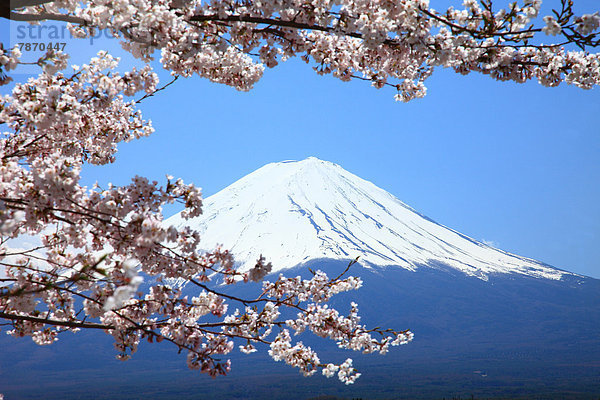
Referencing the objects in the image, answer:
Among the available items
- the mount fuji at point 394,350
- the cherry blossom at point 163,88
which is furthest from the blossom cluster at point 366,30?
the mount fuji at point 394,350

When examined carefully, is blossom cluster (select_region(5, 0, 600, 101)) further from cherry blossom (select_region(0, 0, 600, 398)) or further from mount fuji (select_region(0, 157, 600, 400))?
mount fuji (select_region(0, 157, 600, 400))

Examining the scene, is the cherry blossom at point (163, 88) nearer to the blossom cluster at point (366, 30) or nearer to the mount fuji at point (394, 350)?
the blossom cluster at point (366, 30)

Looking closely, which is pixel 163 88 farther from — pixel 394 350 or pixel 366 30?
pixel 394 350

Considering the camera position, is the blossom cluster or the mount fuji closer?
the blossom cluster

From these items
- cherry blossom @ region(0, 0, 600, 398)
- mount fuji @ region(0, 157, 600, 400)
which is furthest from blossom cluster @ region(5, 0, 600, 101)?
mount fuji @ region(0, 157, 600, 400)

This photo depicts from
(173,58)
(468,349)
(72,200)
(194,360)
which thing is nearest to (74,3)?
(173,58)

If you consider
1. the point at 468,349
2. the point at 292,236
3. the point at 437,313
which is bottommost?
the point at 468,349

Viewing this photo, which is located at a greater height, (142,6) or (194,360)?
(142,6)

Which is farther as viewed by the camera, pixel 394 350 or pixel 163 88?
pixel 394 350

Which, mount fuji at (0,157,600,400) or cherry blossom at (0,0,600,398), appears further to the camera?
mount fuji at (0,157,600,400)

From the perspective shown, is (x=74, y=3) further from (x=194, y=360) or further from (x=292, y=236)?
(x=292, y=236)

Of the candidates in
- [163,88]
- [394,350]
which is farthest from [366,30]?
[394,350]
